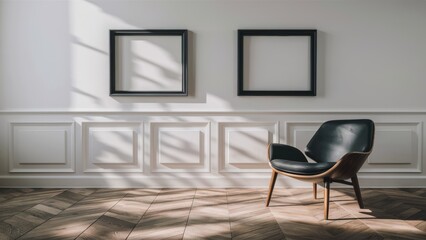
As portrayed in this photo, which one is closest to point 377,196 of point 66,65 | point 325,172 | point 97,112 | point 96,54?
point 325,172

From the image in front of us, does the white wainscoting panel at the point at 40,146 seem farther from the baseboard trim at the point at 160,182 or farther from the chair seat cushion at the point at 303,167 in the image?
the chair seat cushion at the point at 303,167

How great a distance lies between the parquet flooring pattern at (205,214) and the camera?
1639 mm

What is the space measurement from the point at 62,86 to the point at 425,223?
2469 mm

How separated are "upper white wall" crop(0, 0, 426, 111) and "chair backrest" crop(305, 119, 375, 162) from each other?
1.23ft

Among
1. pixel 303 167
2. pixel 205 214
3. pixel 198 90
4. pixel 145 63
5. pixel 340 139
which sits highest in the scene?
pixel 145 63

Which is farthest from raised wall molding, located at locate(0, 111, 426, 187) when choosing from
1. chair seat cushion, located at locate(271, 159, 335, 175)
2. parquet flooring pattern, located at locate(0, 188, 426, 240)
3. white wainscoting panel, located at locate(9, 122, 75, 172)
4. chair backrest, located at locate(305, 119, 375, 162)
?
chair seat cushion, located at locate(271, 159, 335, 175)

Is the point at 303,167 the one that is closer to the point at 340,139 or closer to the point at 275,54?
the point at 340,139

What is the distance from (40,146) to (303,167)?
1.91m

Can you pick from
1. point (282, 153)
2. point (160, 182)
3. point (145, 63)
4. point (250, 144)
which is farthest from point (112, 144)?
point (282, 153)

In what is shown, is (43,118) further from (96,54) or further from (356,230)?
(356,230)

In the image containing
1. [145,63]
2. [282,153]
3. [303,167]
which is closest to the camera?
[303,167]

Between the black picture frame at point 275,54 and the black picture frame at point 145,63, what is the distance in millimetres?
440

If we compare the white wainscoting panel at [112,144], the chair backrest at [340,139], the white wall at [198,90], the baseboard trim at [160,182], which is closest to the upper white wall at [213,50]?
A: the white wall at [198,90]

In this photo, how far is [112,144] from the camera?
264 cm
